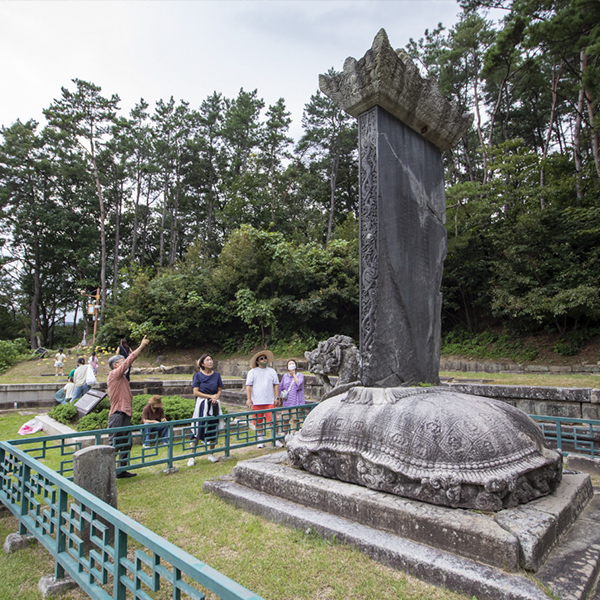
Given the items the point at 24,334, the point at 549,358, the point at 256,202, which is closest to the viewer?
the point at 549,358

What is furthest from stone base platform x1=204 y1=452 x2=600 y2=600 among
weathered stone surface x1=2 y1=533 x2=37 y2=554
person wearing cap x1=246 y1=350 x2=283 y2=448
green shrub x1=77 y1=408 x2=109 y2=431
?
green shrub x1=77 y1=408 x2=109 y2=431

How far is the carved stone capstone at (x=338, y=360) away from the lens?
20.4 ft

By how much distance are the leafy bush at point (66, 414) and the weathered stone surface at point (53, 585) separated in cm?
639

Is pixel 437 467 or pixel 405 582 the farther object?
pixel 437 467

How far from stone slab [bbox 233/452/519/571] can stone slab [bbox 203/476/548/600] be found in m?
0.04

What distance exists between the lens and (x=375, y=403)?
3174 mm

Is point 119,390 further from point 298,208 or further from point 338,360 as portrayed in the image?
point 298,208

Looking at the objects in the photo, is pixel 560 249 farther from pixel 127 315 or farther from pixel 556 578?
pixel 127 315

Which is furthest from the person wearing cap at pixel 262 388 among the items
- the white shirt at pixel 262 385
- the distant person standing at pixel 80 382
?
the distant person standing at pixel 80 382

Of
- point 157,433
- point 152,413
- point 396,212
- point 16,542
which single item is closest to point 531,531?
point 396,212

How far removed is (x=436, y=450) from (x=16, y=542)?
3154 mm

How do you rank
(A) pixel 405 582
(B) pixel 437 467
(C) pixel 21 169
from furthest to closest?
(C) pixel 21 169 → (B) pixel 437 467 → (A) pixel 405 582

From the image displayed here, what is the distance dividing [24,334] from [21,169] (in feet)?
43.1

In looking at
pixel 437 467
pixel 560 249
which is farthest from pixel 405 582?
pixel 560 249
